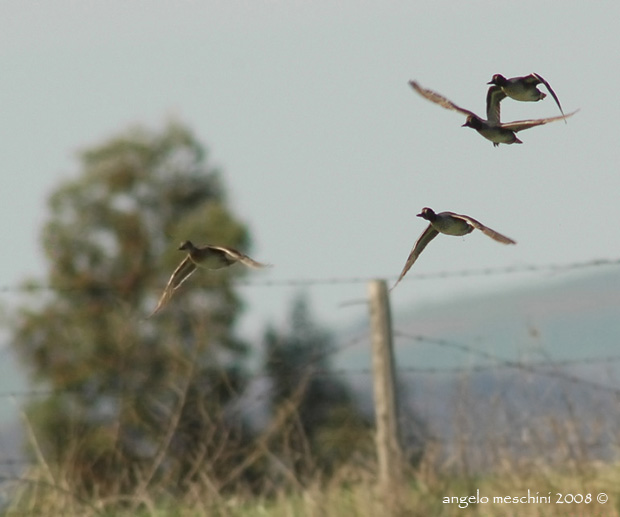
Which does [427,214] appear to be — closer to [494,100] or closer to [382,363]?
[494,100]

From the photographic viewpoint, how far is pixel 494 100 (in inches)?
184

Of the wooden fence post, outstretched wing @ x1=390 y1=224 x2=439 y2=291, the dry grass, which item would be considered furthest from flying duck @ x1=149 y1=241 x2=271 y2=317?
the wooden fence post

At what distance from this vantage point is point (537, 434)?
6.94m

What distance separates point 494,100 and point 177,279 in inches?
51.6

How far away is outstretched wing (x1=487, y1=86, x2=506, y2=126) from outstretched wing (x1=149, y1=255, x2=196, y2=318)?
1123mm

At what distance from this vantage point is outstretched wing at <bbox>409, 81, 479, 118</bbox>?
414 centimetres

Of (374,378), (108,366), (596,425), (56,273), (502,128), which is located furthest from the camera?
(56,273)

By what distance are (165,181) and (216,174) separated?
0.65 m

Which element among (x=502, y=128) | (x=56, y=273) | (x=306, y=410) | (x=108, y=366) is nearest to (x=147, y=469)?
(x=502, y=128)

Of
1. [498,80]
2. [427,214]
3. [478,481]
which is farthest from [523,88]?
[478,481]

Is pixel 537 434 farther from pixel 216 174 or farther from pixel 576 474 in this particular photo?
pixel 216 174

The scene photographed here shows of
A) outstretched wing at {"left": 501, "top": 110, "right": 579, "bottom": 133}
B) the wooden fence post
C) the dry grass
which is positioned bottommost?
the dry grass

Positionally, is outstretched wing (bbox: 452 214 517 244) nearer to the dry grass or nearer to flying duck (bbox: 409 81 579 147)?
flying duck (bbox: 409 81 579 147)

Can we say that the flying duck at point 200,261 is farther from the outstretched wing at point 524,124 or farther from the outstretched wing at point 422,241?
the outstretched wing at point 524,124
